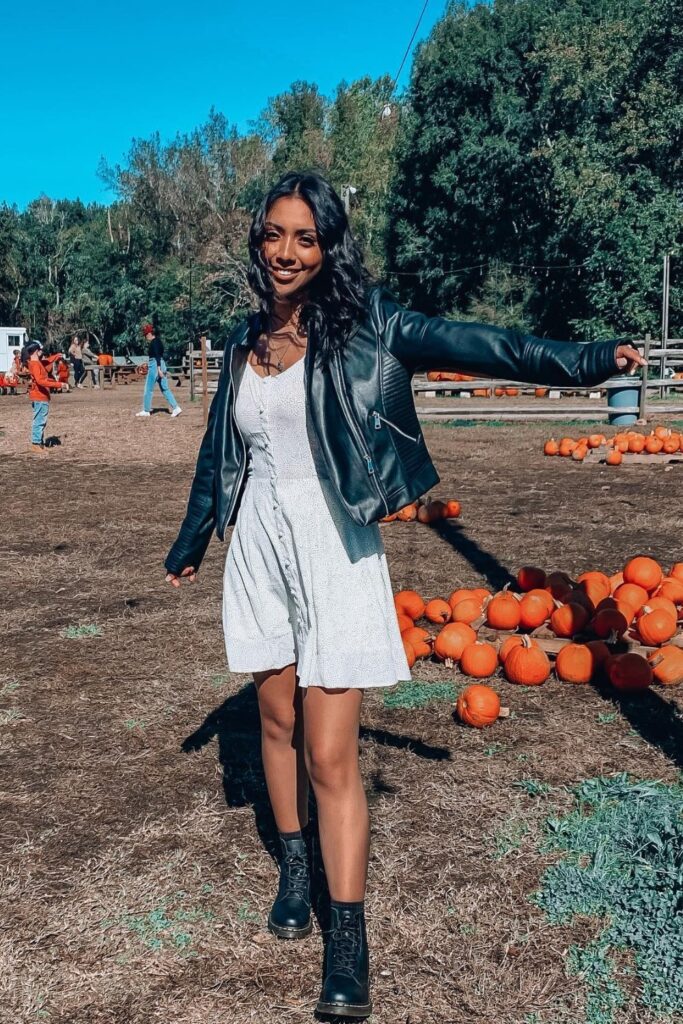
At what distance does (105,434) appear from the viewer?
18.5 meters

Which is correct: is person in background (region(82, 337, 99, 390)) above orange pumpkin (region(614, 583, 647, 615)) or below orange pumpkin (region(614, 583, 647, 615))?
above

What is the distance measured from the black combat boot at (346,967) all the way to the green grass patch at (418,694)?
2.02 meters

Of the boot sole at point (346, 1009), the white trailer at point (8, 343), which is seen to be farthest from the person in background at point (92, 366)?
the boot sole at point (346, 1009)

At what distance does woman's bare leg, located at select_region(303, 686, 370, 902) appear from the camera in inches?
105

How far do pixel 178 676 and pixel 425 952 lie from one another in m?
2.62

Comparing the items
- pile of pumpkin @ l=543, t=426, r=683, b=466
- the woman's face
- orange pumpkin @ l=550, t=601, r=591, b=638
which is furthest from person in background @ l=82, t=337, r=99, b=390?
the woman's face

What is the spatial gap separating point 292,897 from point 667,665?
2.59m

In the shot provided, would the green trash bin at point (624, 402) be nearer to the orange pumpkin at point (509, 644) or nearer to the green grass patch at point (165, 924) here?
the orange pumpkin at point (509, 644)

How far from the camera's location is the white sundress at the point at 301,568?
266cm

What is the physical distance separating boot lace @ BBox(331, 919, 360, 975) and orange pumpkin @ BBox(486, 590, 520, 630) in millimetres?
2942

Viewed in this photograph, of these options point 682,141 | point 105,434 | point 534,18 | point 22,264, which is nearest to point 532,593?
point 105,434

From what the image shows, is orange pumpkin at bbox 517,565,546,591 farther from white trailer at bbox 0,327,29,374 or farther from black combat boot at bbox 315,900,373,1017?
white trailer at bbox 0,327,29,374

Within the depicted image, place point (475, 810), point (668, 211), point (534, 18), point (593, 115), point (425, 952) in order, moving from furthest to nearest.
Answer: point (534, 18)
point (593, 115)
point (668, 211)
point (475, 810)
point (425, 952)

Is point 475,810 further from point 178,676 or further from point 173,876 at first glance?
point 178,676
